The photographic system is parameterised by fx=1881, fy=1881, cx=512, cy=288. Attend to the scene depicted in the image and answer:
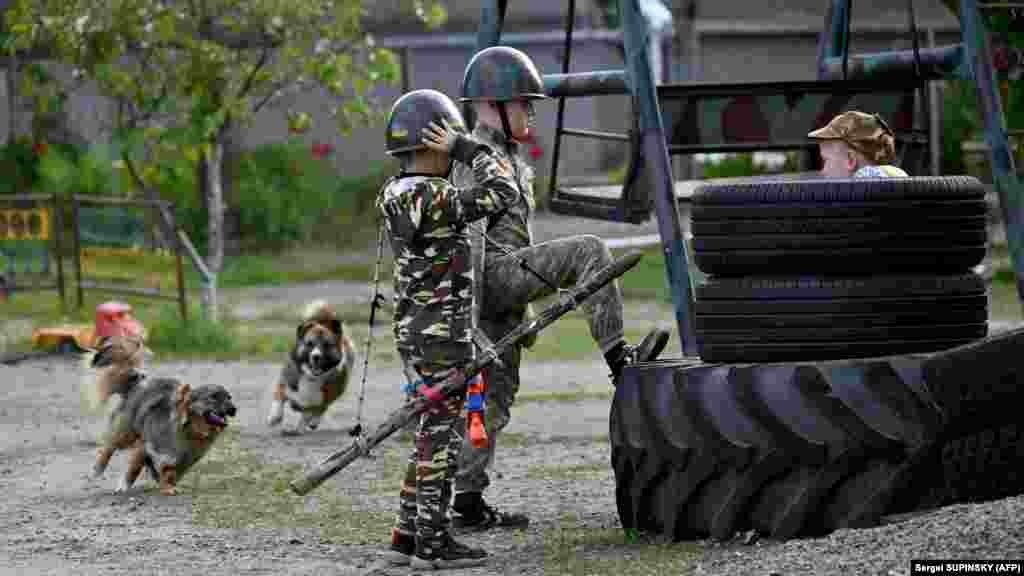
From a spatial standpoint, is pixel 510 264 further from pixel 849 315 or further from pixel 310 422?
pixel 310 422

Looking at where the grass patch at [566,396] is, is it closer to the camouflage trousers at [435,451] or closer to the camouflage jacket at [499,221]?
the camouflage jacket at [499,221]

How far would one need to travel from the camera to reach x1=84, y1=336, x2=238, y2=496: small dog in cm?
955

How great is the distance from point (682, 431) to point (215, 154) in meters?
9.66

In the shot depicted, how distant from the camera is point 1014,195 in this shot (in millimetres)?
7594

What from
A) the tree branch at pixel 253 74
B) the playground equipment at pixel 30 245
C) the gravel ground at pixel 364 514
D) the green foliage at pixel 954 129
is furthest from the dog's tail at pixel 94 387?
the green foliage at pixel 954 129

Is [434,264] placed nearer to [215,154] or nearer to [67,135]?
[215,154]

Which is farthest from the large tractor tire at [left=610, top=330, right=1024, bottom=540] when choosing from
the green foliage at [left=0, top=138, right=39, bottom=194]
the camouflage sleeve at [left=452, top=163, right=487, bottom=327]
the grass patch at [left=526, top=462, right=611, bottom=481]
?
the green foliage at [left=0, top=138, right=39, bottom=194]

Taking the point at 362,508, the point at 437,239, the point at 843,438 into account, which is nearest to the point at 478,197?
the point at 437,239

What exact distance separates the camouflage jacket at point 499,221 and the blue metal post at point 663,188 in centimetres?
53

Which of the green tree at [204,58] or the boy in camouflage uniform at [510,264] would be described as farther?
the green tree at [204,58]

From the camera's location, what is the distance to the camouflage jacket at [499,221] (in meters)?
7.76

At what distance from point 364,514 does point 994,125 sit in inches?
126

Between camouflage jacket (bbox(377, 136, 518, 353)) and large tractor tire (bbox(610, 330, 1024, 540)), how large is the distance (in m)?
0.95

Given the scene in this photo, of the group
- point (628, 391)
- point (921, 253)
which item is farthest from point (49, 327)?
point (921, 253)
